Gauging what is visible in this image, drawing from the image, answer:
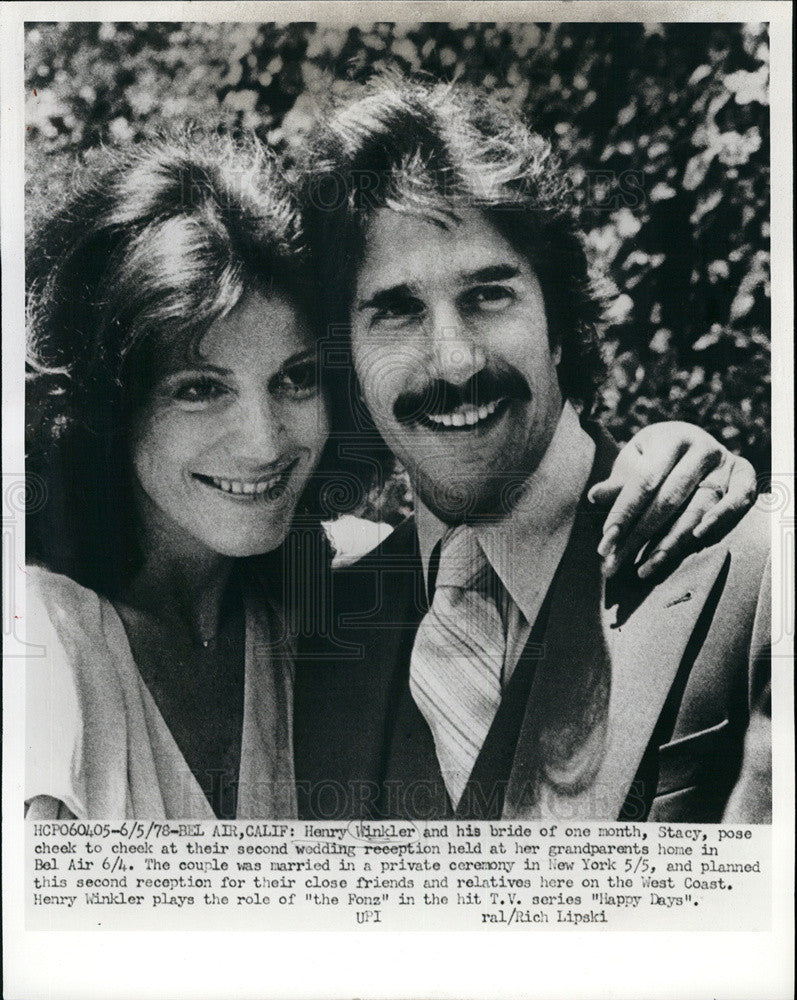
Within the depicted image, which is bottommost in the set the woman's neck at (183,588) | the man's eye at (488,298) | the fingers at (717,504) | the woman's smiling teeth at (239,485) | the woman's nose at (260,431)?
the woman's neck at (183,588)

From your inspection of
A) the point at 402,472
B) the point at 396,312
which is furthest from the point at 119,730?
the point at 396,312

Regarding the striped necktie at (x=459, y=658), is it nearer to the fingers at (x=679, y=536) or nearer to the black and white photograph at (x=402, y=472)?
the black and white photograph at (x=402, y=472)

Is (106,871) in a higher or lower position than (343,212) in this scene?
lower

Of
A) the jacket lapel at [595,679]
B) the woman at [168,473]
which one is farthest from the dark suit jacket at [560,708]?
the woman at [168,473]

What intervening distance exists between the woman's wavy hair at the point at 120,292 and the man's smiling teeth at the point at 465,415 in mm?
368

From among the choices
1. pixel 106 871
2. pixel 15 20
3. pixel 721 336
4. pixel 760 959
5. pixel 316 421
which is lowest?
pixel 760 959

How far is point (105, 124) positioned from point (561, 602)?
55.2 inches

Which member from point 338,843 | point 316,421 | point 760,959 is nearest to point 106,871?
point 338,843

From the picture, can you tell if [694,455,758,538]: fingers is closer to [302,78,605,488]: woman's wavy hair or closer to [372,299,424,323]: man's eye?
[302,78,605,488]: woman's wavy hair

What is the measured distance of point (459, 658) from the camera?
1779mm

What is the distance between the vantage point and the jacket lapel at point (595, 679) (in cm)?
176

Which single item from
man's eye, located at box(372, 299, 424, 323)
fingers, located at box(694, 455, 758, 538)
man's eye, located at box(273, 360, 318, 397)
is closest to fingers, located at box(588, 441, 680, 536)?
fingers, located at box(694, 455, 758, 538)

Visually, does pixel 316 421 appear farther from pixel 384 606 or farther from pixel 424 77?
pixel 424 77

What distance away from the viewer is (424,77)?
1.79 metres
